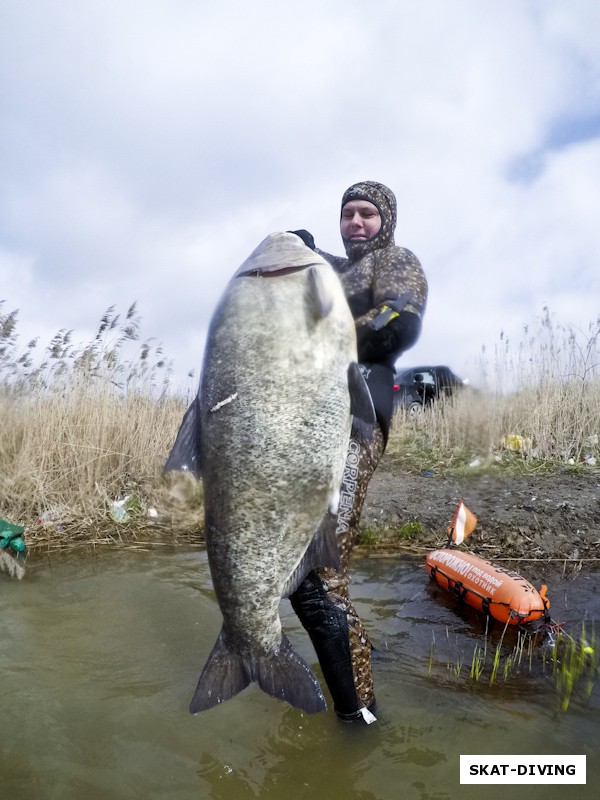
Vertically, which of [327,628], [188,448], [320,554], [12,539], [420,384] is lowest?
[12,539]

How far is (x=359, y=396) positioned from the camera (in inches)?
80.0

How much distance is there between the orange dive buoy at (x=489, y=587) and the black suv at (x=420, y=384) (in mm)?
6743

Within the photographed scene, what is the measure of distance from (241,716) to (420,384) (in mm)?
10168

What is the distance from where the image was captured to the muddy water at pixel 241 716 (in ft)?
7.68

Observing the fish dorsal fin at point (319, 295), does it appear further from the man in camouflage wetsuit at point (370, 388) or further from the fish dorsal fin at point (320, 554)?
the fish dorsal fin at point (320, 554)

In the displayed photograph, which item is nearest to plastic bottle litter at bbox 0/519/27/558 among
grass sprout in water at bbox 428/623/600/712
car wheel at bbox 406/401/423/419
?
grass sprout in water at bbox 428/623/600/712

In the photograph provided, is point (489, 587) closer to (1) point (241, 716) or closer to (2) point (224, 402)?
(1) point (241, 716)

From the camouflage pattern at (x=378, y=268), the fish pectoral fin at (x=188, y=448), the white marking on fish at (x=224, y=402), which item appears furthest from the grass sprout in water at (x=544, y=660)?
the white marking on fish at (x=224, y=402)

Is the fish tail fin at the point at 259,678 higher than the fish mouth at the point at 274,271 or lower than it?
lower

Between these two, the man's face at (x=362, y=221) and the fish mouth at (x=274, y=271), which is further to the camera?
the man's face at (x=362, y=221)

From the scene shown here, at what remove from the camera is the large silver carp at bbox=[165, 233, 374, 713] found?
194 cm

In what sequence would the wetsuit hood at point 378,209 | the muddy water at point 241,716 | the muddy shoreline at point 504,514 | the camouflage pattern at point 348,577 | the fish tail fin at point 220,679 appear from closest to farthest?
the fish tail fin at point 220,679 → the muddy water at point 241,716 → the camouflage pattern at point 348,577 → the wetsuit hood at point 378,209 → the muddy shoreline at point 504,514

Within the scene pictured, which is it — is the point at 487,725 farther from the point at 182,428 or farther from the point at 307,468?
the point at 182,428

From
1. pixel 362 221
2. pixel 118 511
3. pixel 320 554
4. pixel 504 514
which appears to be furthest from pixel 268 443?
pixel 118 511
